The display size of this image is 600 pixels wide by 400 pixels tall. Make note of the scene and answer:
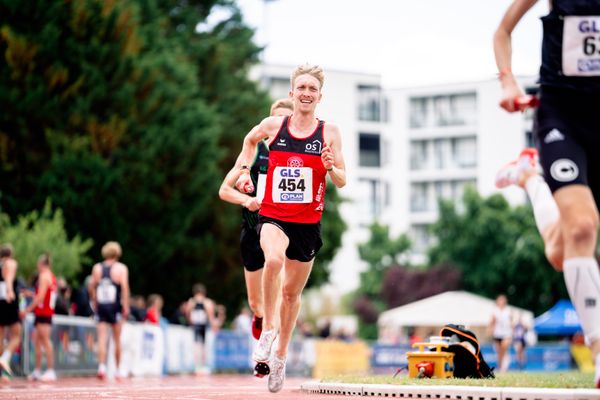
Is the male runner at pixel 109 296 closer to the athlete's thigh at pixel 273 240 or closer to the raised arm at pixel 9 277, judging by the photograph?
the raised arm at pixel 9 277

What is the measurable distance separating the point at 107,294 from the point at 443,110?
7913cm

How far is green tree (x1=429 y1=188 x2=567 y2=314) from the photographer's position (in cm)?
7256

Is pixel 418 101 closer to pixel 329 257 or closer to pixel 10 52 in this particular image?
pixel 329 257

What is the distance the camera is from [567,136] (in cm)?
745

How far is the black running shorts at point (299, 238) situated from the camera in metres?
10.9

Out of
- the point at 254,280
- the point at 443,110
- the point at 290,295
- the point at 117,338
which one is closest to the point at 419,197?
the point at 443,110

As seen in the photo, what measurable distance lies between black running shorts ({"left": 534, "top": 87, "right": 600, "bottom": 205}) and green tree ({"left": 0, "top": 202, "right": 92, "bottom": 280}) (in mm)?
22108

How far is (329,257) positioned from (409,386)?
38.8m

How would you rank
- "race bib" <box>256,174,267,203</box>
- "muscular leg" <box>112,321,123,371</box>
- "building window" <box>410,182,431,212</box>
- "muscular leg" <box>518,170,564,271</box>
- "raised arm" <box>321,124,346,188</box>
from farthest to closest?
"building window" <box>410,182,431,212</box>
"muscular leg" <box>112,321,123,371</box>
"race bib" <box>256,174,267,203</box>
"raised arm" <box>321,124,346,188</box>
"muscular leg" <box>518,170,564,271</box>

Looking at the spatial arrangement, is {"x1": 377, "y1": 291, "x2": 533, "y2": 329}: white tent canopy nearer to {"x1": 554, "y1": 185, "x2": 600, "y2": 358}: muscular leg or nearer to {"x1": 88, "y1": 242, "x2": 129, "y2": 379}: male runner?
{"x1": 88, "y1": 242, "x2": 129, "y2": 379}: male runner

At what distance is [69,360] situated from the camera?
24203mm

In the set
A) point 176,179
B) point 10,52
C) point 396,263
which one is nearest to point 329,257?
point 176,179

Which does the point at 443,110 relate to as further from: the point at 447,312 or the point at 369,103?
the point at 447,312

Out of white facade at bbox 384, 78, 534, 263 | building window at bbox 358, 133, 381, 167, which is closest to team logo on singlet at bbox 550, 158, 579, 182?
white facade at bbox 384, 78, 534, 263
